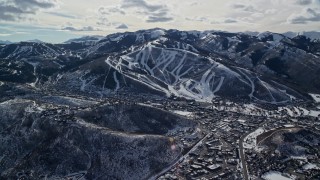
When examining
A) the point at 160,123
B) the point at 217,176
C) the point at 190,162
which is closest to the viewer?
the point at 217,176

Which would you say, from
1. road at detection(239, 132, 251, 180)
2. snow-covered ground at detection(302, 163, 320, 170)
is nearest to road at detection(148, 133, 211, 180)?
road at detection(239, 132, 251, 180)

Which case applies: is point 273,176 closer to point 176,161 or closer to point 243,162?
point 243,162

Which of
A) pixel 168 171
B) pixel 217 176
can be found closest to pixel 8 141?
pixel 168 171

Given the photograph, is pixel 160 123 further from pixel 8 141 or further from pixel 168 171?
pixel 8 141

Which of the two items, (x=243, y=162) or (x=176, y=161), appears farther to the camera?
(x=243, y=162)

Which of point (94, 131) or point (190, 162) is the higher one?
point (94, 131)

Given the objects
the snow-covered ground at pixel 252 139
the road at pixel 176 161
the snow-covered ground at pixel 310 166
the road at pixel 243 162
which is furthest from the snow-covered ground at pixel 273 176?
the road at pixel 176 161

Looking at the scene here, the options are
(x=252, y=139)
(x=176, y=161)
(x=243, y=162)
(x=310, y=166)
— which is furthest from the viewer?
(x=252, y=139)

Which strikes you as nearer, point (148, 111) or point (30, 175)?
point (30, 175)

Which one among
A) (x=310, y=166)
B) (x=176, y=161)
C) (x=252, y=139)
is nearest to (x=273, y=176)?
(x=310, y=166)

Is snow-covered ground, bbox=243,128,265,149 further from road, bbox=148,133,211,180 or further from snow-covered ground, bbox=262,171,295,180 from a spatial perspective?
snow-covered ground, bbox=262,171,295,180

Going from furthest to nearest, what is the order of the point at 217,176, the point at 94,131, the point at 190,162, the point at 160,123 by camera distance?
the point at 160,123, the point at 94,131, the point at 190,162, the point at 217,176
